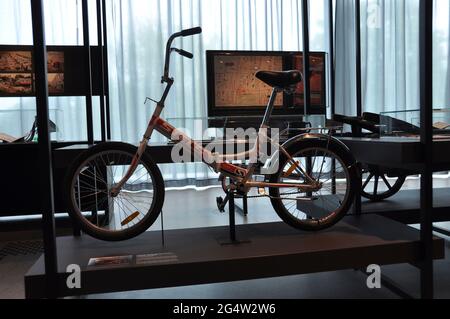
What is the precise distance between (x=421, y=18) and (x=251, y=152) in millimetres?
875

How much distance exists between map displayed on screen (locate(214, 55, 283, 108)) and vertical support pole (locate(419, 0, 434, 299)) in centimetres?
119

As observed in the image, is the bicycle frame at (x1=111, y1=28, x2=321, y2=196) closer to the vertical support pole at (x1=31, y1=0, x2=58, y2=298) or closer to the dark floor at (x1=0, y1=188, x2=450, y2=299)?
the vertical support pole at (x1=31, y1=0, x2=58, y2=298)

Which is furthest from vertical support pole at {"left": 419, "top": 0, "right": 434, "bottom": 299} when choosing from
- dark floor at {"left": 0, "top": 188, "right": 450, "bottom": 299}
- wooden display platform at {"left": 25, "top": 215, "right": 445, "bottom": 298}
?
dark floor at {"left": 0, "top": 188, "right": 450, "bottom": 299}

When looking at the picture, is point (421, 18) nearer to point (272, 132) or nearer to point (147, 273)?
point (272, 132)

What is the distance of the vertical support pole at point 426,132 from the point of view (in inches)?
60.9

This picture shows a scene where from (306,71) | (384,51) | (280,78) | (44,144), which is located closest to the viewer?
(44,144)

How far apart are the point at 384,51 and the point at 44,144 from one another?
5580mm

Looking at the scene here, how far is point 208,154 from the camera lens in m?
1.75

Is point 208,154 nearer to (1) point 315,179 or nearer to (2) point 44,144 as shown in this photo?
(1) point 315,179

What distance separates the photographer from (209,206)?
4258mm

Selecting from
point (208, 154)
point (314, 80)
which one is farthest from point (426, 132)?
point (314, 80)

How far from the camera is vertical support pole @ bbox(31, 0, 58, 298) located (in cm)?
130

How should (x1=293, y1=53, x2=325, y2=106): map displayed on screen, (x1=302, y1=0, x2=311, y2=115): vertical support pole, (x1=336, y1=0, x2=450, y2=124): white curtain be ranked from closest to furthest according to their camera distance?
(x1=302, y1=0, x2=311, y2=115): vertical support pole → (x1=293, y1=53, x2=325, y2=106): map displayed on screen → (x1=336, y1=0, x2=450, y2=124): white curtain
